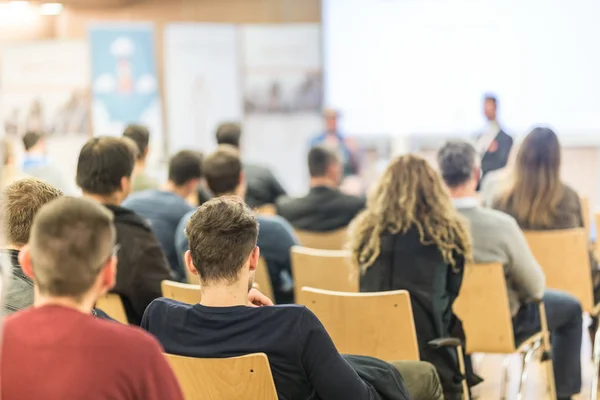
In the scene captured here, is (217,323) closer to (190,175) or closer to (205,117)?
(190,175)

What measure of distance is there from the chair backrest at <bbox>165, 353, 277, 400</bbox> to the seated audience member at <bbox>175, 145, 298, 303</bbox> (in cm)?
192

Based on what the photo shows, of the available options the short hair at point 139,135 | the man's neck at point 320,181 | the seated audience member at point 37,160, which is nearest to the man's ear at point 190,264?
the short hair at point 139,135

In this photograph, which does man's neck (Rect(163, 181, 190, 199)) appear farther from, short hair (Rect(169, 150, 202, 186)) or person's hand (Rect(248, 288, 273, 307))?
person's hand (Rect(248, 288, 273, 307))

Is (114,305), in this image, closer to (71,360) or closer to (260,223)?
(260,223)

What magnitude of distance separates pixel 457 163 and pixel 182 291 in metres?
1.41

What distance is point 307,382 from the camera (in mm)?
2254

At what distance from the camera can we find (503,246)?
3.71 meters

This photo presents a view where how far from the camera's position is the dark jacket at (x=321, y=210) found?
203 inches

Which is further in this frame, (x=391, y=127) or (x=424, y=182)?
(x=391, y=127)

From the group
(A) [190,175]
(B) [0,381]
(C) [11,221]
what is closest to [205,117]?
(A) [190,175]

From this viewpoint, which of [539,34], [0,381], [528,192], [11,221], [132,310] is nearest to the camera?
[0,381]

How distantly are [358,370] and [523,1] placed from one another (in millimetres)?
6649

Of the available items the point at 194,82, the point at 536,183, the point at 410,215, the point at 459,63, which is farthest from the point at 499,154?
the point at 410,215

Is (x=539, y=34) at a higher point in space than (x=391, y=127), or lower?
higher
